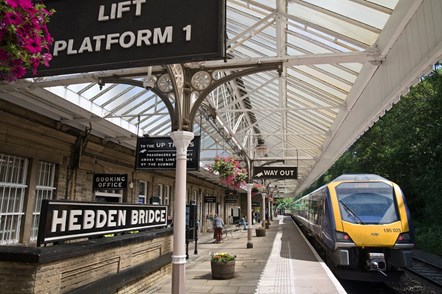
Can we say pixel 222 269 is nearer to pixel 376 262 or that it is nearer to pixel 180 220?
pixel 180 220

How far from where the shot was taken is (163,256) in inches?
307

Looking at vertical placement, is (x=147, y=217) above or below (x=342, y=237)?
above

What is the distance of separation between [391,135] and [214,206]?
15.9 metres

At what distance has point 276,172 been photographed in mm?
15945

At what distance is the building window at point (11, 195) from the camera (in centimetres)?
808

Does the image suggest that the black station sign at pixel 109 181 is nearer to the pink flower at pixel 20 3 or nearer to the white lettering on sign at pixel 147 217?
the white lettering on sign at pixel 147 217

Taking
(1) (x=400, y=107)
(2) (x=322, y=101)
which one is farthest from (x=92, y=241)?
(1) (x=400, y=107)

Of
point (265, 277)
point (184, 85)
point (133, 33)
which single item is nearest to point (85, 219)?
point (184, 85)

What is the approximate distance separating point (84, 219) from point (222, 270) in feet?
13.5

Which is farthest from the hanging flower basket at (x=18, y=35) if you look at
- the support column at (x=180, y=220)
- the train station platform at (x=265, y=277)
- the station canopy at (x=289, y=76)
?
the train station platform at (x=265, y=277)

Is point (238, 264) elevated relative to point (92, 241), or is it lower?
lower

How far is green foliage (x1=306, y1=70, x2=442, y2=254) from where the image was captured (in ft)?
63.8

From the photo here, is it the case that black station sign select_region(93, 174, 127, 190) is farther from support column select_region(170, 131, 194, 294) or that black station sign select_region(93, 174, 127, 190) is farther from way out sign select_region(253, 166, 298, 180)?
way out sign select_region(253, 166, 298, 180)

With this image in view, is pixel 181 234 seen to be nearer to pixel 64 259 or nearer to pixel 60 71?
pixel 64 259
